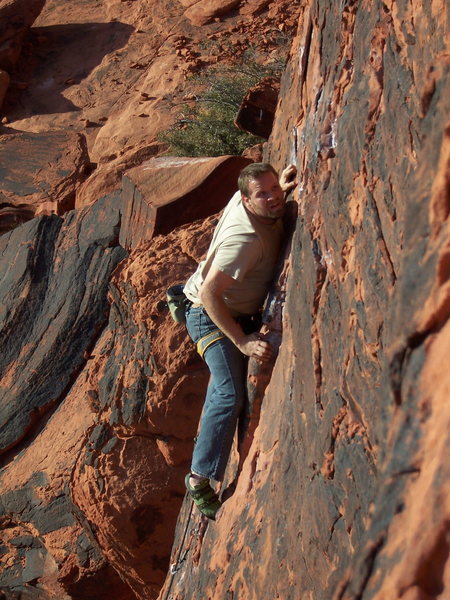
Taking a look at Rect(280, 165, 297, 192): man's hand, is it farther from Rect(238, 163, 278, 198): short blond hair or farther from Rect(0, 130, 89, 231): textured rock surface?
Rect(0, 130, 89, 231): textured rock surface

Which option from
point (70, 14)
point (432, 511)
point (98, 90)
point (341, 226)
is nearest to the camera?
point (432, 511)

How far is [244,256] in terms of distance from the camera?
13.7ft

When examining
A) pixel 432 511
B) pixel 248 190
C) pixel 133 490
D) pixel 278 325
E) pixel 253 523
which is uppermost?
pixel 432 511

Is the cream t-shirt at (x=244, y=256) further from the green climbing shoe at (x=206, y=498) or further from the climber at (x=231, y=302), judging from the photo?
the green climbing shoe at (x=206, y=498)

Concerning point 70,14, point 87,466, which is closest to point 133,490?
point 87,466

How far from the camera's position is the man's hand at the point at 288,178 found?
4.45 metres

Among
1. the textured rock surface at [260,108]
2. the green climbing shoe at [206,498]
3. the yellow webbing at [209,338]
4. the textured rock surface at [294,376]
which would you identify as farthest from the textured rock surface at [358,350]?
the textured rock surface at [260,108]

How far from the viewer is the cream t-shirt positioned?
416cm

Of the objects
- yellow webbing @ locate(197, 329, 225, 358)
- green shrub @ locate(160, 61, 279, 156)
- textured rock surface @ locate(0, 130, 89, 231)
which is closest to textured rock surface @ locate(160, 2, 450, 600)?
yellow webbing @ locate(197, 329, 225, 358)

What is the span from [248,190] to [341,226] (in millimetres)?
840

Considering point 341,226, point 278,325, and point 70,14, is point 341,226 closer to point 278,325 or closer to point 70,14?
point 278,325

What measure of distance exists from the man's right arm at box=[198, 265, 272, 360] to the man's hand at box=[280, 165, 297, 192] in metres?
0.60

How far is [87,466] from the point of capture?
639cm

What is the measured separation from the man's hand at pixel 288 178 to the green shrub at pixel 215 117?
5.87 metres
